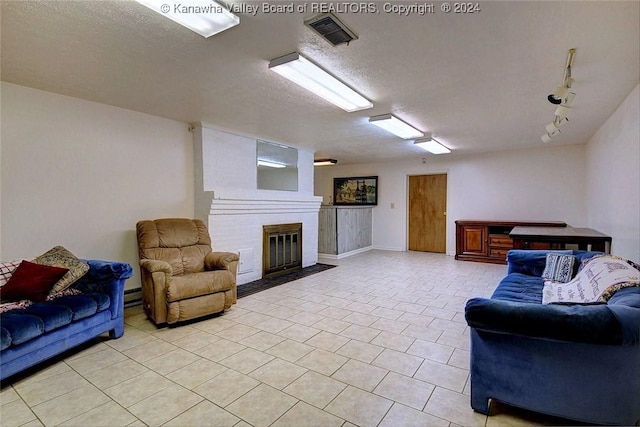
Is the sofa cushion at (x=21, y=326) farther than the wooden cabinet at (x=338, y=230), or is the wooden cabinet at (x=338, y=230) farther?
the wooden cabinet at (x=338, y=230)

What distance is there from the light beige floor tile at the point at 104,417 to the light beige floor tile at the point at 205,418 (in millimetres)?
261

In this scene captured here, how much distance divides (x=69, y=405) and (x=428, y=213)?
7.11 meters

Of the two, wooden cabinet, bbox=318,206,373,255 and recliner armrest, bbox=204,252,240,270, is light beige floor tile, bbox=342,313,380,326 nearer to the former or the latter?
recliner armrest, bbox=204,252,240,270

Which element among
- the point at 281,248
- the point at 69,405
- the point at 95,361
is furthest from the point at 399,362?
the point at 281,248

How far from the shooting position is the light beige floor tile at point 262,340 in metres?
2.65

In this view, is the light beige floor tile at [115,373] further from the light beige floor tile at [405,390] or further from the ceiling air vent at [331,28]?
the ceiling air vent at [331,28]

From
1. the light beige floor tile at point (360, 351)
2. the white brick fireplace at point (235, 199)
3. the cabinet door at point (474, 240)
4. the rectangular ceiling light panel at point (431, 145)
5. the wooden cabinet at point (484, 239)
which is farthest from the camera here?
the cabinet door at point (474, 240)

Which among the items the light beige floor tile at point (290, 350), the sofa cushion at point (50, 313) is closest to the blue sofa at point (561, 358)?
the light beige floor tile at point (290, 350)

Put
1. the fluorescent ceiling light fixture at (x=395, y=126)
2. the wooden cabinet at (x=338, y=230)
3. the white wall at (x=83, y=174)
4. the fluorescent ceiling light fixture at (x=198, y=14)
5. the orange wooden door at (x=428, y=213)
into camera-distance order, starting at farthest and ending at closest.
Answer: the orange wooden door at (x=428, y=213)
the wooden cabinet at (x=338, y=230)
the fluorescent ceiling light fixture at (x=395, y=126)
the white wall at (x=83, y=174)
the fluorescent ceiling light fixture at (x=198, y=14)

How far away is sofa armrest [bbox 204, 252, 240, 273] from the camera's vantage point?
11.4 feet

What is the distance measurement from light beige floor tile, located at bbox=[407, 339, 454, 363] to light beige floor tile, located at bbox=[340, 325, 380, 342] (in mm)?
362

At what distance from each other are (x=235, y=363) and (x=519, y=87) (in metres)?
3.41

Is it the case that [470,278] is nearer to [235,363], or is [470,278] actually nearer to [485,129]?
[485,129]

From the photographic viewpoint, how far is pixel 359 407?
1857mm
